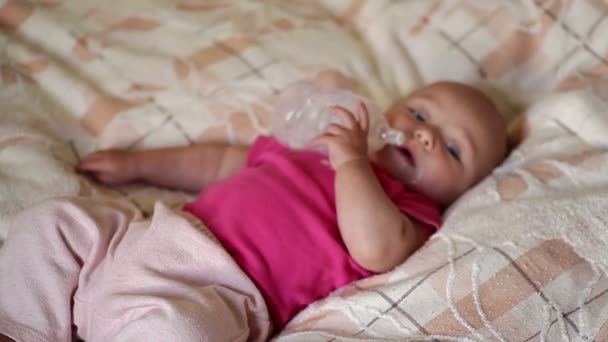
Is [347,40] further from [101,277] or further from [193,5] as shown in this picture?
[101,277]

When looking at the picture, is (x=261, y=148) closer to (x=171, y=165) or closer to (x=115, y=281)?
(x=171, y=165)

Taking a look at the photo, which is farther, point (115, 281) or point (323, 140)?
point (323, 140)

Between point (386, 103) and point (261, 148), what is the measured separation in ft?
0.99

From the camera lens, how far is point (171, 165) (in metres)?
1.24

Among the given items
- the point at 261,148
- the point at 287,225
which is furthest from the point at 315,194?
the point at 261,148

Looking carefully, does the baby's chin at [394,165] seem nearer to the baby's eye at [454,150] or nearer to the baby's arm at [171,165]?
the baby's eye at [454,150]

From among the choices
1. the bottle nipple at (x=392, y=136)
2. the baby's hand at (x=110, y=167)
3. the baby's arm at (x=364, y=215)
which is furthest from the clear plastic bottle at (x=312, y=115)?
the baby's hand at (x=110, y=167)

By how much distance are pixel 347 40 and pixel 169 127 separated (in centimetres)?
44

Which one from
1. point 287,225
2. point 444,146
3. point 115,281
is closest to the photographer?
point 115,281

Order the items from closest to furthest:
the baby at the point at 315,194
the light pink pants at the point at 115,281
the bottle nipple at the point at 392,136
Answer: the light pink pants at the point at 115,281 < the baby at the point at 315,194 < the bottle nipple at the point at 392,136

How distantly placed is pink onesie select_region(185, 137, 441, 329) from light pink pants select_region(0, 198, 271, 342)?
4cm

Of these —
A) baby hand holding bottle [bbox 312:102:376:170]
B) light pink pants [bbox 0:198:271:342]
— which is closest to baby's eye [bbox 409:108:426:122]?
baby hand holding bottle [bbox 312:102:376:170]

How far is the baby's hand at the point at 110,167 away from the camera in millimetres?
1202

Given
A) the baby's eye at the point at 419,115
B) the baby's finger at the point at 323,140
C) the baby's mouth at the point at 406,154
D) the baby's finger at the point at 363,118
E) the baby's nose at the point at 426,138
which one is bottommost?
the baby's mouth at the point at 406,154
